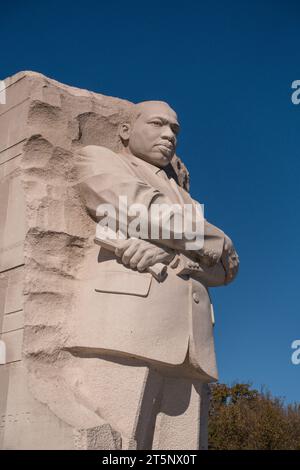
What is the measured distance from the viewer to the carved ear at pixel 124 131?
18.6 ft

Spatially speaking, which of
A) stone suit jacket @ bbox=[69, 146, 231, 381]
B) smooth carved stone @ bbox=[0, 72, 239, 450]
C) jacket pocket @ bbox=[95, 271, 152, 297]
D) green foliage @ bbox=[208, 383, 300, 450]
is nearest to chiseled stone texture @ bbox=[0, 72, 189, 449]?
smooth carved stone @ bbox=[0, 72, 239, 450]

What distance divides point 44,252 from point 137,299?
851 mm

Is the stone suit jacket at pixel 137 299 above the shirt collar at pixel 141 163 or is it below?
below

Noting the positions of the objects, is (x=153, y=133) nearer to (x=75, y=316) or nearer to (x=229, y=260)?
(x=229, y=260)

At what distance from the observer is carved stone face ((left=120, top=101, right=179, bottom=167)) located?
5543 millimetres

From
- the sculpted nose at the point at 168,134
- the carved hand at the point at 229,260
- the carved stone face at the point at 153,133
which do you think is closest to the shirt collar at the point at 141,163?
the carved stone face at the point at 153,133

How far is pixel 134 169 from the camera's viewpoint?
5352 mm

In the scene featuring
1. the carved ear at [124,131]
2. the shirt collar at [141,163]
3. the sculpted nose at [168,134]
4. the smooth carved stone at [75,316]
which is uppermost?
the carved ear at [124,131]

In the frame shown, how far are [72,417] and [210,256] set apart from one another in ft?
5.52

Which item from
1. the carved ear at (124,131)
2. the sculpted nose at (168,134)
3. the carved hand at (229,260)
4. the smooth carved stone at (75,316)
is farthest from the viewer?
the carved ear at (124,131)

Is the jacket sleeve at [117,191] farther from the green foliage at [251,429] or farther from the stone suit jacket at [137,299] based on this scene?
the green foliage at [251,429]

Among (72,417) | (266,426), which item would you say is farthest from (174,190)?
(266,426)

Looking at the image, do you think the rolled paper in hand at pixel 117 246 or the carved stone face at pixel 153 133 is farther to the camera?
the carved stone face at pixel 153 133
